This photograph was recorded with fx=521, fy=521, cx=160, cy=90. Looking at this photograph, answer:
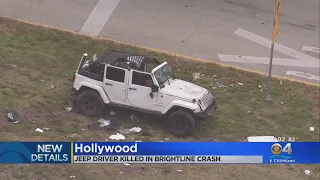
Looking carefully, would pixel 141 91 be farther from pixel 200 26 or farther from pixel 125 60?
pixel 200 26

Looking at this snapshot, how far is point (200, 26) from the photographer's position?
19031 millimetres

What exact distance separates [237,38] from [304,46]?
240 cm

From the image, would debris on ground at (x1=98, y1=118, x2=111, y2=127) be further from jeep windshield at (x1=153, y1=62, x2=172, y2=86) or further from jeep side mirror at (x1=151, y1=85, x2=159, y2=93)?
jeep windshield at (x1=153, y1=62, x2=172, y2=86)

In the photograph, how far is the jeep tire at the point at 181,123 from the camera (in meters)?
12.4

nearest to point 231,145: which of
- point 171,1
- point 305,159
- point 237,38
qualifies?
point 305,159

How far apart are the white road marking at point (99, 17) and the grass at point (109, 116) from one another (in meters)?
0.84

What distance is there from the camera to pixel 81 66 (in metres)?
13.2

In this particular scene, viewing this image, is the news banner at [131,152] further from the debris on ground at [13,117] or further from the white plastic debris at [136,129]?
the white plastic debris at [136,129]

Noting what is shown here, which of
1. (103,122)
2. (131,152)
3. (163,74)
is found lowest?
(131,152)

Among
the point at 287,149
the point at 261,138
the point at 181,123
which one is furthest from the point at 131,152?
the point at 261,138

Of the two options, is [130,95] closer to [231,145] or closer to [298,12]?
[231,145]

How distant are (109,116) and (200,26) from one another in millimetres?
7061

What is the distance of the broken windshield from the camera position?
1272 cm

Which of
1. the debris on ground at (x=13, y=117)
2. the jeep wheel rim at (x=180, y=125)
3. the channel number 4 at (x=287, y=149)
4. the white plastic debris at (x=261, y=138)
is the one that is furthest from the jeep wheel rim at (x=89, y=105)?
the channel number 4 at (x=287, y=149)
